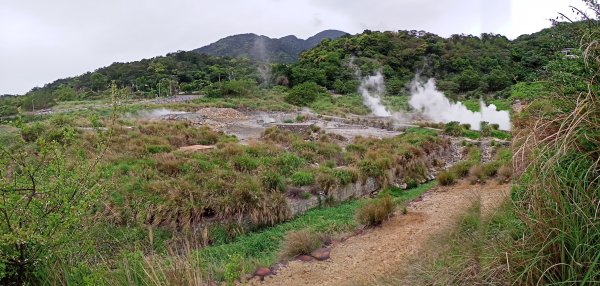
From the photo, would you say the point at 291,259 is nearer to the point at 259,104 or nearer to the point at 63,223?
the point at 63,223

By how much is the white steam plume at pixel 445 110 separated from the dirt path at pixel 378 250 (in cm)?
1563

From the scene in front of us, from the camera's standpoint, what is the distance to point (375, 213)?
7.71 metres

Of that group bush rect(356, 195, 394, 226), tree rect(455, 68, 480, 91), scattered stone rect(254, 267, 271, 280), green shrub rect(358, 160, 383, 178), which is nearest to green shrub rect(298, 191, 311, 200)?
green shrub rect(358, 160, 383, 178)

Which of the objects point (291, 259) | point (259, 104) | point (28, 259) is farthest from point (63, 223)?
point (259, 104)

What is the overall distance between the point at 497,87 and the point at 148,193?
105 feet

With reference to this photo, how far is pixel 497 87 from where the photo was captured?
113 feet

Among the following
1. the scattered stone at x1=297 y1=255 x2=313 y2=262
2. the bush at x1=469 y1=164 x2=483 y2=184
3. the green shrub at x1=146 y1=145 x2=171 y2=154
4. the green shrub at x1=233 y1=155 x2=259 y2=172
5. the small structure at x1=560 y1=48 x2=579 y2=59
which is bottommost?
the scattered stone at x1=297 y1=255 x2=313 y2=262

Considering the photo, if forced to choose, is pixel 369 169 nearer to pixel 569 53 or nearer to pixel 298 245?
pixel 298 245

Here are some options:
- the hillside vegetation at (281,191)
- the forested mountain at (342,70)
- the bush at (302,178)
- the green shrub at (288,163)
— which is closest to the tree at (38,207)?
the hillside vegetation at (281,191)

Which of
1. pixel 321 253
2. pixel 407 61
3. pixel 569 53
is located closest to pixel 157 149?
pixel 321 253

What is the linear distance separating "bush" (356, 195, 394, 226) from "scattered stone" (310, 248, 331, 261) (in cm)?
131

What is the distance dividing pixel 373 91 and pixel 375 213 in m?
41.9

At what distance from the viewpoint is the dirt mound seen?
94.7 feet

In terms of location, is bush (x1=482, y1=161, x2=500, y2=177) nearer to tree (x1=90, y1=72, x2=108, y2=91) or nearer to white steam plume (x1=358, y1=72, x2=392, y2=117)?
white steam plume (x1=358, y1=72, x2=392, y2=117)
